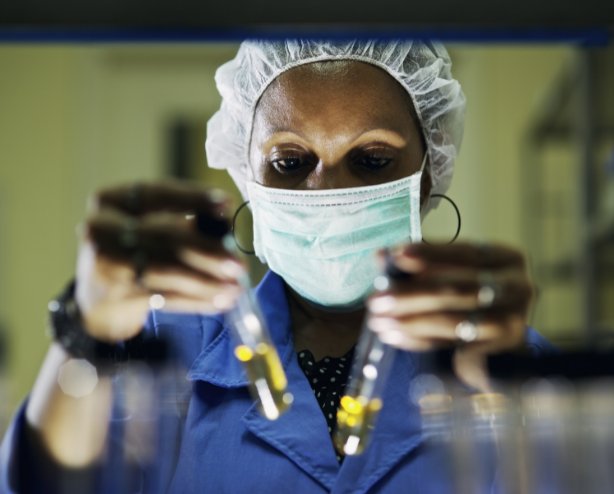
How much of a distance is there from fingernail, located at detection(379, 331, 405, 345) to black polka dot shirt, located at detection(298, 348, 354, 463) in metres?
0.24

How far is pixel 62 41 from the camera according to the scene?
0.46 metres

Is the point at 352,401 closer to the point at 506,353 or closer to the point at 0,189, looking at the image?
the point at 506,353

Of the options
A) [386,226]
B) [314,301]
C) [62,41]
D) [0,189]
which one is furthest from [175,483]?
[0,189]

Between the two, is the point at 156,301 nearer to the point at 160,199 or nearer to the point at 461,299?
the point at 160,199

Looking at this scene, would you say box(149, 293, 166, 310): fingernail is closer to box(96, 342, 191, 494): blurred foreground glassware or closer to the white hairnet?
box(96, 342, 191, 494): blurred foreground glassware

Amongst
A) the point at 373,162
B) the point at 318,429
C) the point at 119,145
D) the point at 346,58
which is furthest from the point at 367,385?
the point at 119,145

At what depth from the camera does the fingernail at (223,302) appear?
0.55 metres

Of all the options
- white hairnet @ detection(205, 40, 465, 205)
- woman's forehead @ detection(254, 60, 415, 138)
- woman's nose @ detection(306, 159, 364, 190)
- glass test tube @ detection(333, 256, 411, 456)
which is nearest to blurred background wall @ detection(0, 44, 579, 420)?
white hairnet @ detection(205, 40, 465, 205)

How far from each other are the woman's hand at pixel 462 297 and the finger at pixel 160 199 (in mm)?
198

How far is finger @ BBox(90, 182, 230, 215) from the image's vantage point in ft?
1.67

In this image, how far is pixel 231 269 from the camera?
21.0 inches

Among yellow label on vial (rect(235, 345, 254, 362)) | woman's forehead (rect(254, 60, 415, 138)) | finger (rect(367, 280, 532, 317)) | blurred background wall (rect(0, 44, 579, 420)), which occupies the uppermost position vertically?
woman's forehead (rect(254, 60, 415, 138))

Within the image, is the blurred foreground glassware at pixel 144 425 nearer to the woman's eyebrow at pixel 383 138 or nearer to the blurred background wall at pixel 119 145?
the woman's eyebrow at pixel 383 138

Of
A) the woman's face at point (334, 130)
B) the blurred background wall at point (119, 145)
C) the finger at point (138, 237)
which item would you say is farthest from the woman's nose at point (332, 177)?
the blurred background wall at point (119, 145)
